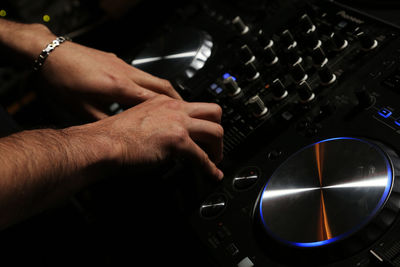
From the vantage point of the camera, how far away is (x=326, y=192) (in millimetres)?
651

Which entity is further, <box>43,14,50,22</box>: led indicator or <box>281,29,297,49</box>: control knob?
<box>43,14,50,22</box>: led indicator

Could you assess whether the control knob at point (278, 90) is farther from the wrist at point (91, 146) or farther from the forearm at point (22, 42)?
the forearm at point (22, 42)

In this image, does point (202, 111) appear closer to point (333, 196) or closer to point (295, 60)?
point (295, 60)

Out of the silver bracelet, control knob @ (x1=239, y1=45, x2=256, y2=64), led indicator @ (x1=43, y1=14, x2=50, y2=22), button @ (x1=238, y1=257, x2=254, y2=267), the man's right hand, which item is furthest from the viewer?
led indicator @ (x1=43, y1=14, x2=50, y2=22)

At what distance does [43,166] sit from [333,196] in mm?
543

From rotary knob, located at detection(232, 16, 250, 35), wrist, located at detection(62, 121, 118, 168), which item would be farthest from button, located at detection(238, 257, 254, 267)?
rotary knob, located at detection(232, 16, 250, 35)

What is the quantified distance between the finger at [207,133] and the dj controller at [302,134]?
0.19 ft

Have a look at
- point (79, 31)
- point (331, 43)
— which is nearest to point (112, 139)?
point (331, 43)

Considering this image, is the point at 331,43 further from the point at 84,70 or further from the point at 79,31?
the point at 79,31

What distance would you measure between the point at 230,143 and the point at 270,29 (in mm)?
426

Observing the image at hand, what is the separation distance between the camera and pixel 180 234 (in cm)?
104

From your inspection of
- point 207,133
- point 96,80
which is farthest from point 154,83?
point 207,133

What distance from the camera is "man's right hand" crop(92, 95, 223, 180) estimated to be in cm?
83

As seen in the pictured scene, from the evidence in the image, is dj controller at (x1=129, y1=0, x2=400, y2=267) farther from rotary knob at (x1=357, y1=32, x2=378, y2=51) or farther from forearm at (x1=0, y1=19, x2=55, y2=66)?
forearm at (x1=0, y1=19, x2=55, y2=66)
